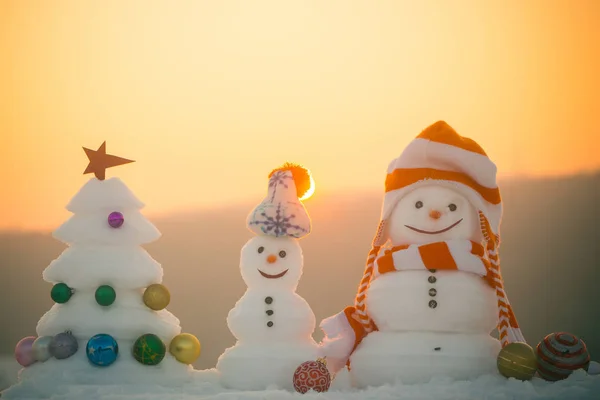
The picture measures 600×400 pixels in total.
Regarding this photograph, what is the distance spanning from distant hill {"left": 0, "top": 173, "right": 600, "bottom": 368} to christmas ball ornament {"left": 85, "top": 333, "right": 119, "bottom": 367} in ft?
9.52

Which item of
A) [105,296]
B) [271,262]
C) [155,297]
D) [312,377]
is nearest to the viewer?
[312,377]

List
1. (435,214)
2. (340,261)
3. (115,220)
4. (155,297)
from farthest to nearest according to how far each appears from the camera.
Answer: (340,261)
(115,220)
(155,297)
(435,214)

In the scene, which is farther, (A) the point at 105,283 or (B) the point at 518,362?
(A) the point at 105,283

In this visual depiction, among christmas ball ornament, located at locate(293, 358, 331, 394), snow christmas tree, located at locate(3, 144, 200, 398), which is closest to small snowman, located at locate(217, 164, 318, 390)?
christmas ball ornament, located at locate(293, 358, 331, 394)

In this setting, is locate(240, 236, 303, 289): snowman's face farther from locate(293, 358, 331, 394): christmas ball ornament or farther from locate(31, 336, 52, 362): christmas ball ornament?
locate(31, 336, 52, 362): christmas ball ornament

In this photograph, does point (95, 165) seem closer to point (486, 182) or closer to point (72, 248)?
point (72, 248)

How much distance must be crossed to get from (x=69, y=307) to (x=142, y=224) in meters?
0.81

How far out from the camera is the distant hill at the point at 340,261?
745 centimetres

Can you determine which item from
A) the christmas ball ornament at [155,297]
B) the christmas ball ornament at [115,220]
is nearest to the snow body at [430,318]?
the christmas ball ornament at [155,297]

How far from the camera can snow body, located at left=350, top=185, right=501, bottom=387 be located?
4.15 metres

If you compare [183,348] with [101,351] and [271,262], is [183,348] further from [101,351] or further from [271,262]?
[271,262]

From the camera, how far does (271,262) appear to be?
4723 mm

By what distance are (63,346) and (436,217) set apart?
108 inches

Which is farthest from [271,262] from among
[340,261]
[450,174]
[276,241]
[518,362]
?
[340,261]
